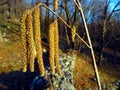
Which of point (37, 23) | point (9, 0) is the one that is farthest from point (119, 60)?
point (37, 23)

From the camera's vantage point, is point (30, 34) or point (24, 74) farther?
point (24, 74)

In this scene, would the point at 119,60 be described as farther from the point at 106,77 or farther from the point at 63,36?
the point at 106,77

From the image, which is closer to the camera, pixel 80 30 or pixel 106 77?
pixel 106 77

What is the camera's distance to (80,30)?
1307 inches

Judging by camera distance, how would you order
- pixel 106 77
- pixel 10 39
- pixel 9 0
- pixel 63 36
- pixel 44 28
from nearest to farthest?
pixel 106 77, pixel 10 39, pixel 63 36, pixel 44 28, pixel 9 0

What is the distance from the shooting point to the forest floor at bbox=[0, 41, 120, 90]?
61.4 ft

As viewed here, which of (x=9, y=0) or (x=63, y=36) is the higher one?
(x=9, y=0)

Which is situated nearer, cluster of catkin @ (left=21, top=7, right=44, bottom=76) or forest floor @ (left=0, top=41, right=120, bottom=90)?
cluster of catkin @ (left=21, top=7, right=44, bottom=76)

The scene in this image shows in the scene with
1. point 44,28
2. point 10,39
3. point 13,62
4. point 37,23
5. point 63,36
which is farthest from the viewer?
point 44,28

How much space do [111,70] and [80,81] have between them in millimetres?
5733

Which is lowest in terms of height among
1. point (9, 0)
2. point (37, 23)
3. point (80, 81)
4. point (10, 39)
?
point (80, 81)

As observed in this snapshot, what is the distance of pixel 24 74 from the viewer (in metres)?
19.6

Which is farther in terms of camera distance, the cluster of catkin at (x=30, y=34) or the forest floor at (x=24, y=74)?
the forest floor at (x=24, y=74)

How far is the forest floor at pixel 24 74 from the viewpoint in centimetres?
1870
